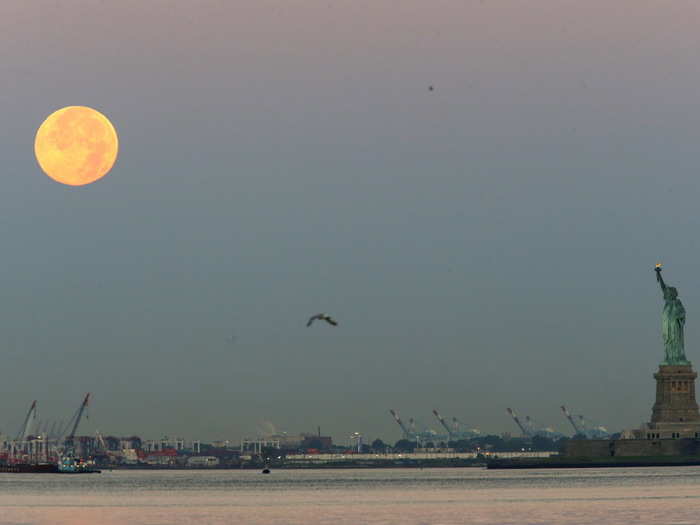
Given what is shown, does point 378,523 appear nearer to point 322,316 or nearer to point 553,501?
point 322,316

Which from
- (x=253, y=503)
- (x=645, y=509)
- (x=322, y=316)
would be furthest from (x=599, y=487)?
(x=322, y=316)

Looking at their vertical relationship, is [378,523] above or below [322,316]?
below

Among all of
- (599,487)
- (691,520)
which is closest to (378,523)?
(691,520)

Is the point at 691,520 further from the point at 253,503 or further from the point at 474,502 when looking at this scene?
the point at 253,503

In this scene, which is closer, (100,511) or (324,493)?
(100,511)

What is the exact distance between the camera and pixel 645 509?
4980 inches

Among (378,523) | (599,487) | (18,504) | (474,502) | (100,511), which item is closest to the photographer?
(378,523)

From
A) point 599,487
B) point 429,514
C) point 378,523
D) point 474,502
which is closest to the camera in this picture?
point 378,523

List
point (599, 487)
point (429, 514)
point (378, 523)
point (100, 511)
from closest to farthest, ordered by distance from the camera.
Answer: point (378, 523), point (429, 514), point (100, 511), point (599, 487)

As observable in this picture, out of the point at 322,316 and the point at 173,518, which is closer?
the point at 322,316

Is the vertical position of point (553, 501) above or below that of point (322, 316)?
below

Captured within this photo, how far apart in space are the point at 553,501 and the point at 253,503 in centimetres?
3053

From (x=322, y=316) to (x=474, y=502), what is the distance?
54.4m

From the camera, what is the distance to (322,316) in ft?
334
